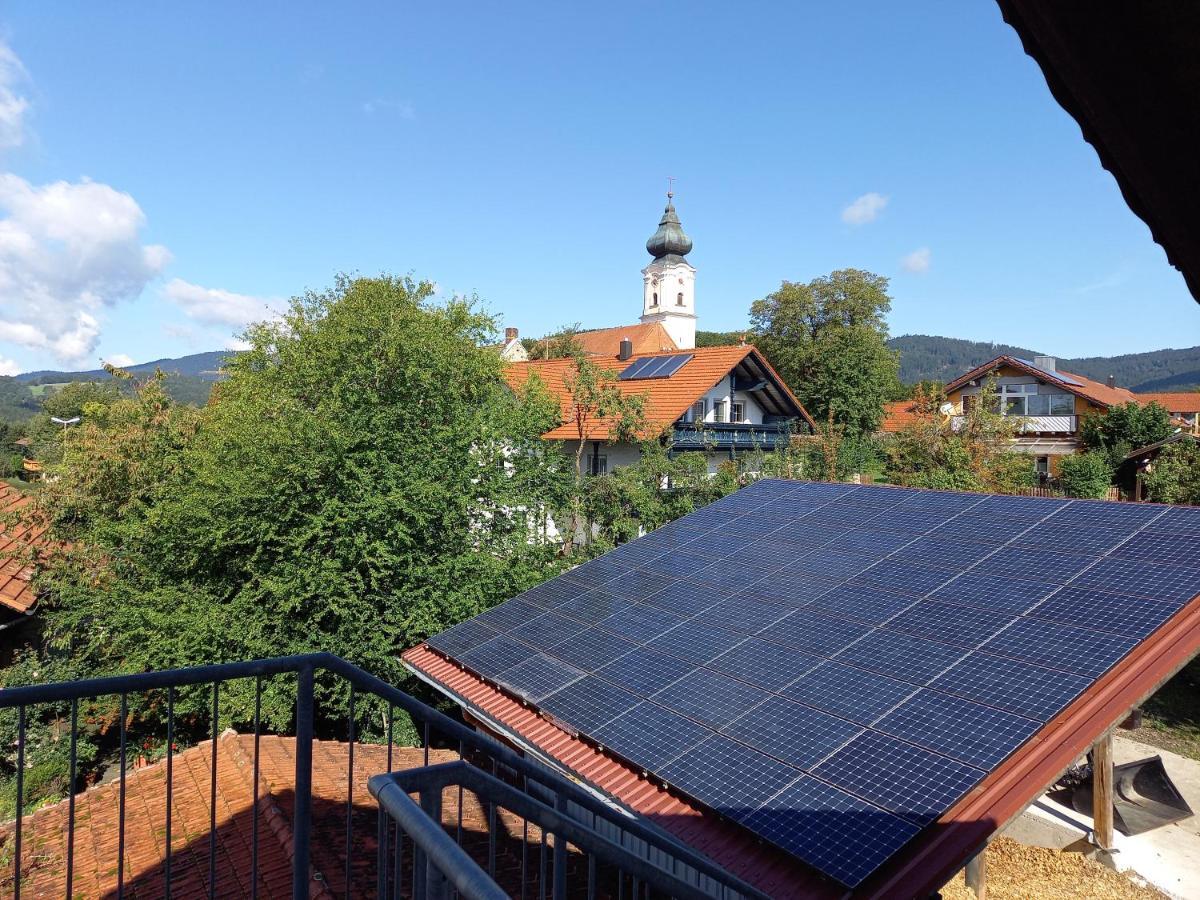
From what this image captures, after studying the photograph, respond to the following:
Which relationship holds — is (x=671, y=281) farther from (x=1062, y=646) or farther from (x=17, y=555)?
(x=1062, y=646)

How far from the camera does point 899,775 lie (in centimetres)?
516

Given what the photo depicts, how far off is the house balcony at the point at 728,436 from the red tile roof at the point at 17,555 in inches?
641

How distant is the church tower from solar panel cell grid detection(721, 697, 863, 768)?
62.3 meters

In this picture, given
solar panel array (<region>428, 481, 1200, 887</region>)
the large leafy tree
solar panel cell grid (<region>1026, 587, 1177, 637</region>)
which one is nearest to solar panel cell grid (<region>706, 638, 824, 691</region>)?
solar panel array (<region>428, 481, 1200, 887</region>)

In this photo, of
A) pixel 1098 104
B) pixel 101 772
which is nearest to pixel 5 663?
pixel 101 772

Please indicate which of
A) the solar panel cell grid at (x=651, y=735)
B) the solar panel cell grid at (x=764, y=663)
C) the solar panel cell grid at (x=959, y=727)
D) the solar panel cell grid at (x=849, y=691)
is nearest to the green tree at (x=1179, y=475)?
the solar panel cell grid at (x=764, y=663)

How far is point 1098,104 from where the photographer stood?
1.16 m

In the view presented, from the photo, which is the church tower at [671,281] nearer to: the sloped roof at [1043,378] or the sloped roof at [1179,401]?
the sloped roof at [1043,378]

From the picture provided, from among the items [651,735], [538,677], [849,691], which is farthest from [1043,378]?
[651,735]

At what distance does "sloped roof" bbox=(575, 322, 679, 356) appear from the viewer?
56.7 m

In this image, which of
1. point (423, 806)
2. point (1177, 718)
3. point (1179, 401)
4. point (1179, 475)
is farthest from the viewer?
point (1179, 401)

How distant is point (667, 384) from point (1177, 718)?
17884 mm

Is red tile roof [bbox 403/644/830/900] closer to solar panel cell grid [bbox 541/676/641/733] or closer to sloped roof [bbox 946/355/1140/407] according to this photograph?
solar panel cell grid [bbox 541/676/641/733]

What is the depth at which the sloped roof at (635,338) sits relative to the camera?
56.7 m
